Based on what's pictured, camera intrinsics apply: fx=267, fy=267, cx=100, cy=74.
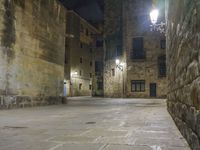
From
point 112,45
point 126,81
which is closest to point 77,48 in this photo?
point 112,45

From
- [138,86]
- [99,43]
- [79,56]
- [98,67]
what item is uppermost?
[99,43]

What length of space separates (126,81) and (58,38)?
13248 mm

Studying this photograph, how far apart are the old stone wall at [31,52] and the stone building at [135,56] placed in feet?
42.2

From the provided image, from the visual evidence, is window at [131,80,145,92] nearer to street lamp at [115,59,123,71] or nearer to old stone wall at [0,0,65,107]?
street lamp at [115,59,123,71]

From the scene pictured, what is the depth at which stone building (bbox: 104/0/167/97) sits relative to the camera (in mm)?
24344

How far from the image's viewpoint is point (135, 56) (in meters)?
25.0

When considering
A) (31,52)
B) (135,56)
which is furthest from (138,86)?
(31,52)

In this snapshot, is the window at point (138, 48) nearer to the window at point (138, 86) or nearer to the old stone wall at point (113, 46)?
the old stone wall at point (113, 46)

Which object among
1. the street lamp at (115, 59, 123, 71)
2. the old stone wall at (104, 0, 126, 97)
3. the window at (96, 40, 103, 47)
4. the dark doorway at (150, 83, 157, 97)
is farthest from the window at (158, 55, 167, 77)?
the window at (96, 40, 103, 47)

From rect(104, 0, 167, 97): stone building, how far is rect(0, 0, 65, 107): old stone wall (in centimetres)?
1287

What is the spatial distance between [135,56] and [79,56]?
1124 cm

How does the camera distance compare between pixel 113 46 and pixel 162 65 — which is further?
pixel 113 46

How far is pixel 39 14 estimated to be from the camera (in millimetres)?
10438

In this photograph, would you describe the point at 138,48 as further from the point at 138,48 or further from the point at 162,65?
the point at 162,65
